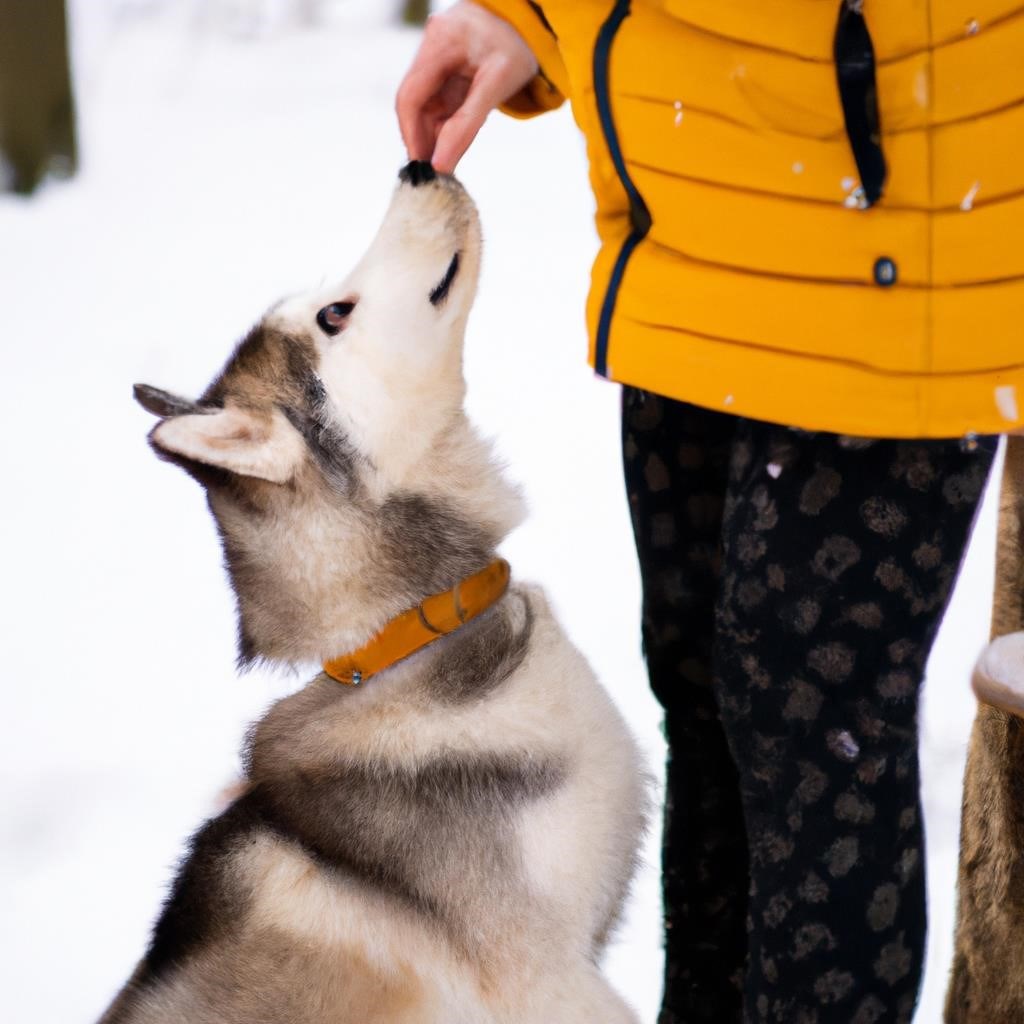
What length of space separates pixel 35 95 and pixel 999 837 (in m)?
4.66

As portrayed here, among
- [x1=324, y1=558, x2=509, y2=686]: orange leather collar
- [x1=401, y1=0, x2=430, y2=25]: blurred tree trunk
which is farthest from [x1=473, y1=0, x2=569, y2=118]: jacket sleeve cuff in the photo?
[x1=401, y1=0, x2=430, y2=25]: blurred tree trunk

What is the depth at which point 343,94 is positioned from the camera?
5727 mm

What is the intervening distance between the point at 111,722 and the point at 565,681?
145 centimetres

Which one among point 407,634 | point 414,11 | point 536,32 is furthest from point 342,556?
point 414,11

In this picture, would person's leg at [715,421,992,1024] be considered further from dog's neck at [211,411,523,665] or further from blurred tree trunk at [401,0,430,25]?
blurred tree trunk at [401,0,430,25]

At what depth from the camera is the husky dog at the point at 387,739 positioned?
55.8 inches

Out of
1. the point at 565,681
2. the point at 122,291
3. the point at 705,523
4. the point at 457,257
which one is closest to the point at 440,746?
the point at 565,681

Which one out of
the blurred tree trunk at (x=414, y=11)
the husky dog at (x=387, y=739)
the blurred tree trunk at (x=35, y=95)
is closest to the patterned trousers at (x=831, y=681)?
the husky dog at (x=387, y=739)

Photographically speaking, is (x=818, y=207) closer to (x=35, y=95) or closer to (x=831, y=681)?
(x=831, y=681)

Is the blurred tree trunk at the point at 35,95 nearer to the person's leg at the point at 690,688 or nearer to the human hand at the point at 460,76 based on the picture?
the human hand at the point at 460,76

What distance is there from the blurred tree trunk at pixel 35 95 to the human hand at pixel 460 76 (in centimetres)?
362

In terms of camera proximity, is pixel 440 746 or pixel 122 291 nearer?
pixel 440 746

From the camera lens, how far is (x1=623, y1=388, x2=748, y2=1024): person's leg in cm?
139

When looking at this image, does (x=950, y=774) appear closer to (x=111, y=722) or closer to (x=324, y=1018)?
(x=324, y=1018)
